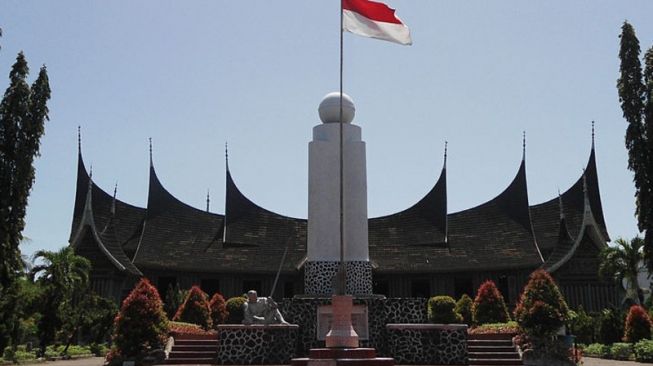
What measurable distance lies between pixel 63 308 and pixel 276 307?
9506 mm

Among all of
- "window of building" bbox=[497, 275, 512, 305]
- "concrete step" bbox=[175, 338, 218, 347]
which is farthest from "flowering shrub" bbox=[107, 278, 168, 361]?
"window of building" bbox=[497, 275, 512, 305]

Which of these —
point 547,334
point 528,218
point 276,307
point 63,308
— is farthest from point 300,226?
point 547,334

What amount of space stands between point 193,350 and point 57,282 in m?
8.35

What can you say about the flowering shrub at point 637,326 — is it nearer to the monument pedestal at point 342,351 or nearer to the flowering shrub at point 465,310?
the flowering shrub at point 465,310

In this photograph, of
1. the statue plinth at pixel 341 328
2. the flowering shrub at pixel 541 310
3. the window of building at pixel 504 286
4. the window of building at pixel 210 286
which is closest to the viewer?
the statue plinth at pixel 341 328

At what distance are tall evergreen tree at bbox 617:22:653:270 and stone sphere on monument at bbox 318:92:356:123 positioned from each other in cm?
743

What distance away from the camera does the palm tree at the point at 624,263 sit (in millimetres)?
25422

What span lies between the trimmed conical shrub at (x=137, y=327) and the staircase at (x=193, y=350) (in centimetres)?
81

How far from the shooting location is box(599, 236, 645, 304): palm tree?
1001 inches

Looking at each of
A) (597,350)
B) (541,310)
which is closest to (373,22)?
(541,310)

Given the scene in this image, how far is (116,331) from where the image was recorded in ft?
49.7

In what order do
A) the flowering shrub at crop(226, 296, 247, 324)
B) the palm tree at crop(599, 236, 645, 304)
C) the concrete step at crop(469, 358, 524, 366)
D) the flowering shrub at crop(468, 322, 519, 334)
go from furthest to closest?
the palm tree at crop(599, 236, 645, 304), the flowering shrub at crop(226, 296, 247, 324), the flowering shrub at crop(468, 322, 519, 334), the concrete step at crop(469, 358, 524, 366)

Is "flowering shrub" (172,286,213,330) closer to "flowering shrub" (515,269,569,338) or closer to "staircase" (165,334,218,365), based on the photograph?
"staircase" (165,334,218,365)

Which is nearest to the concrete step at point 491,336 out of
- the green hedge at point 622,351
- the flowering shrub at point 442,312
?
the flowering shrub at point 442,312
